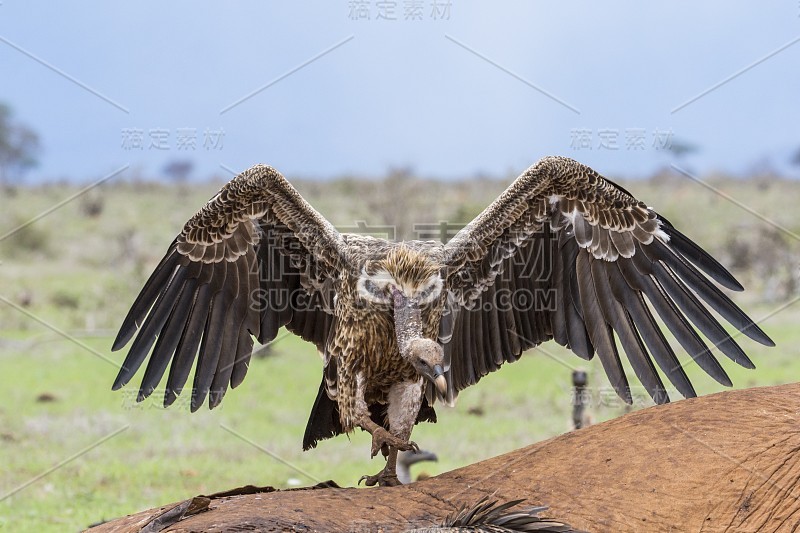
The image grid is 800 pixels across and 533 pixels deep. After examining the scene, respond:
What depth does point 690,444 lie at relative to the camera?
4.26m

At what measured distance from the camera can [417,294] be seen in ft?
20.0

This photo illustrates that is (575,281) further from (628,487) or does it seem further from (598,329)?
(628,487)

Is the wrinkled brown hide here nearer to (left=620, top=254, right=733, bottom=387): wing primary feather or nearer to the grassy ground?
(left=620, top=254, right=733, bottom=387): wing primary feather

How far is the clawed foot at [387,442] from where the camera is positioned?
18.1 ft

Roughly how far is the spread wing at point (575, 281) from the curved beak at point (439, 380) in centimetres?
102

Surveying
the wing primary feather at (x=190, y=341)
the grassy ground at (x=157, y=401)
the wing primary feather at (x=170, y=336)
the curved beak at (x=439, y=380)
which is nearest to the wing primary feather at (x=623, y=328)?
the grassy ground at (x=157, y=401)

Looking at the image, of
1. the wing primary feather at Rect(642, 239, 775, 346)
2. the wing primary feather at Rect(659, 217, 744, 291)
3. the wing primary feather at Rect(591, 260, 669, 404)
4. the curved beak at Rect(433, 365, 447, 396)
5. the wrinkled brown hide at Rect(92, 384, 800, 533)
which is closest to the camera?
the wrinkled brown hide at Rect(92, 384, 800, 533)

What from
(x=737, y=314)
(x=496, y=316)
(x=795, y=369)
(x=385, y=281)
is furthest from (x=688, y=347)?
(x=795, y=369)

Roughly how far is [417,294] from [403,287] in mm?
99

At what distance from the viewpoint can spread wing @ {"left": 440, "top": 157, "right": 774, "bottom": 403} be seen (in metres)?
6.31

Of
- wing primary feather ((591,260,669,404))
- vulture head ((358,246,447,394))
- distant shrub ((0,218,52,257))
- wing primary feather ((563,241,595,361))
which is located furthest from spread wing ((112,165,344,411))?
distant shrub ((0,218,52,257))

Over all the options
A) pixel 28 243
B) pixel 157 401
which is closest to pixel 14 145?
pixel 28 243

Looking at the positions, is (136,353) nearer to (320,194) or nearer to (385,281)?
(385,281)

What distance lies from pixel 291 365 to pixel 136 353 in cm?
877
